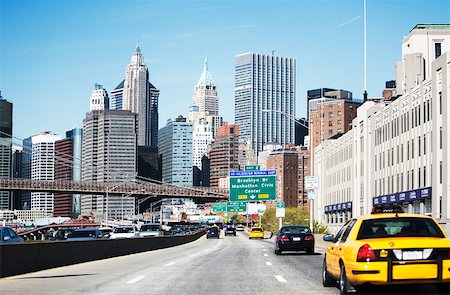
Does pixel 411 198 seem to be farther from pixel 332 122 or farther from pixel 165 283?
pixel 332 122

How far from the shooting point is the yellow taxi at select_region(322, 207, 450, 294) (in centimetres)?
1336

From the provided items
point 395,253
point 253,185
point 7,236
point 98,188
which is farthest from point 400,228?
point 98,188

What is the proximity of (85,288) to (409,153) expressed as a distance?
2179 inches

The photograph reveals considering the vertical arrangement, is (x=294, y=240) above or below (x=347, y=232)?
below

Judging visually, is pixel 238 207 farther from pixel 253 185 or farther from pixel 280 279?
pixel 280 279

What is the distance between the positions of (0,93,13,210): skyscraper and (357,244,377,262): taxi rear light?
75.9m

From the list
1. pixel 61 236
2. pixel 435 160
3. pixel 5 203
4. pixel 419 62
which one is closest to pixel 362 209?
pixel 419 62

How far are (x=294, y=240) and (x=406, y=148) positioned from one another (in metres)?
36.8

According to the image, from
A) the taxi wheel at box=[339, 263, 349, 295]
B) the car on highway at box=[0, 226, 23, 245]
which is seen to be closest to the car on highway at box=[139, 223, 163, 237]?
the car on highway at box=[0, 226, 23, 245]

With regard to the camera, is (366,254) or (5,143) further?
(5,143)

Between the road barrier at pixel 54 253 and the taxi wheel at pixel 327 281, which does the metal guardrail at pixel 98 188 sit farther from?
the taxi wheel at pixel 327 281

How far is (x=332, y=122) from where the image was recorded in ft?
606

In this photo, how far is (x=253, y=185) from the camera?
3391 inches

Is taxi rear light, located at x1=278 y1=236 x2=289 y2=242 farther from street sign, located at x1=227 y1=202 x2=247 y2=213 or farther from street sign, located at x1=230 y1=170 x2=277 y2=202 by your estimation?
street sign, located at x1=227 y1=202 x2=247 y2=213
